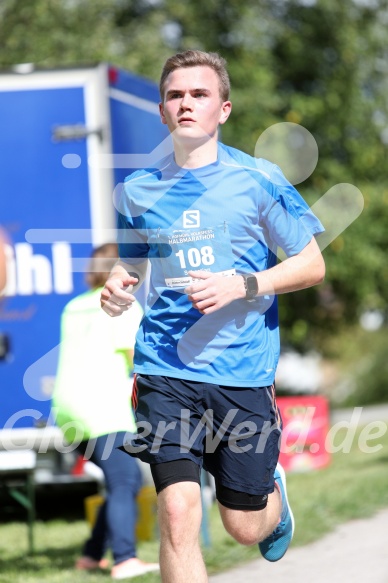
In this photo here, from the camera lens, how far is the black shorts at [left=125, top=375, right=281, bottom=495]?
13.8 ft

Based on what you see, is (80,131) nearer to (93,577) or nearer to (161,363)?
(93,577)

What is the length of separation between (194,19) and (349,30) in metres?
2.60

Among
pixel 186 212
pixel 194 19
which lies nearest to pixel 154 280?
pixel 186 212

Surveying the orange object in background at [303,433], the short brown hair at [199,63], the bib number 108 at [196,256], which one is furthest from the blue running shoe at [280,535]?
the orange object in background at [303,433]

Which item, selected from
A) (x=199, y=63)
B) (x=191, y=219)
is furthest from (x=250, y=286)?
(x=199, y=63)

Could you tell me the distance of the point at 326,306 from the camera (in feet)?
70.9

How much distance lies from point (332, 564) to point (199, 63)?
3.18 metres

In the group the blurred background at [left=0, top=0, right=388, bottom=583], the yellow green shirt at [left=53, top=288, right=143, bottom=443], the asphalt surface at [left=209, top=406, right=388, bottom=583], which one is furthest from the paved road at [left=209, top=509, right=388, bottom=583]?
the blurred background at [left=0, top=0, right=388, bottom=583]

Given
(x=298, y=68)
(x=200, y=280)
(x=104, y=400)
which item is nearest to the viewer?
(x=200, y=280)

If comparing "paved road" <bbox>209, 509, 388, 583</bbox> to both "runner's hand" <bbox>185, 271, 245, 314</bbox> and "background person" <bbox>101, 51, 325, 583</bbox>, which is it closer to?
"background person" <bbox>101, 51, 325, 583</bbox>

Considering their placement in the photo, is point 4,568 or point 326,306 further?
point 326,306

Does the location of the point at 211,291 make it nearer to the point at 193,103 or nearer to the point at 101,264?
the point at 193,103

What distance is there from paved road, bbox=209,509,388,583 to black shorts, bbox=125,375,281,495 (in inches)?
66.8

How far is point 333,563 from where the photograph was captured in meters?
6.36
